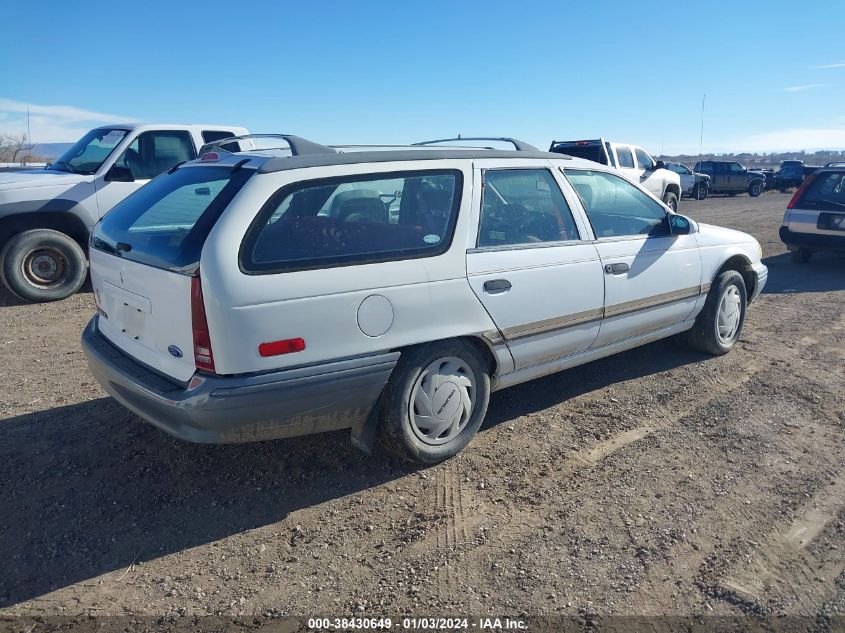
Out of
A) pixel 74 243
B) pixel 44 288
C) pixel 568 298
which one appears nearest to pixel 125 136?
pixel 74 243

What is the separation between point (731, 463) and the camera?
3916 mm

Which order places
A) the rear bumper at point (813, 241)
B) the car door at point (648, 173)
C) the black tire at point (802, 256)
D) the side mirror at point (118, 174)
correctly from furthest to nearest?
the car door at point (648, 173), the black tire at point (802, 256), the rear bumper at point (813, 241), the side mirror at point (118, 174)

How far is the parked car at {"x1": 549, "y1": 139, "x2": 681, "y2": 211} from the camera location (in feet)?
50.7

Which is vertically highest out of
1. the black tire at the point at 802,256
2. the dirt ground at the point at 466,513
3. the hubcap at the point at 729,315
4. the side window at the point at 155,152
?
the side window at the point at 155,152

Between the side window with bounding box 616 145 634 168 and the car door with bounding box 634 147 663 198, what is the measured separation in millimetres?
312

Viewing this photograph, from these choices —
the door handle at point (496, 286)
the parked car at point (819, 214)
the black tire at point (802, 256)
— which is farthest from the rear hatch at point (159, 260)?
the black tire at point (802, 256)

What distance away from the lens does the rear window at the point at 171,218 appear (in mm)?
3182

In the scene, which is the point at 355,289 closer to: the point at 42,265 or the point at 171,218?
the point at 171,218

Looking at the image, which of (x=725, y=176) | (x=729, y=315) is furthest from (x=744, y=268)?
(x=725, y=176)

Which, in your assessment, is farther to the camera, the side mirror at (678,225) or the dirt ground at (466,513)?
the side mirror at (678,225)

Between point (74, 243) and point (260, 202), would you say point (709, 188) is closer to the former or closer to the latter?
point (74, 243)

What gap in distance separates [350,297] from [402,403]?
2.16 ft

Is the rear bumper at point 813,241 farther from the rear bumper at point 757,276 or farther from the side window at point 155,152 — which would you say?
the side window at point 155,152

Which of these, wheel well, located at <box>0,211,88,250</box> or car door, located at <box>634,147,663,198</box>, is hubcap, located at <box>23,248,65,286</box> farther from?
car door, located at <box>634,147,663,198</box>
